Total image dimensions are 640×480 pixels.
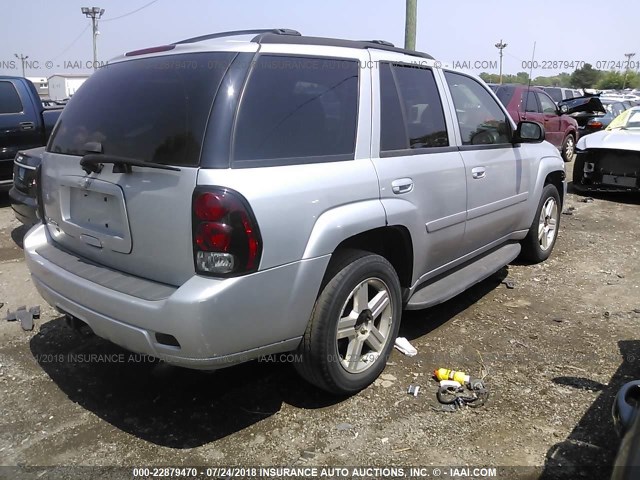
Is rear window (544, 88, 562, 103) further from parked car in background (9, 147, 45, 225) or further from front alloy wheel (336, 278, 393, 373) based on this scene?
front alloy wheel (336, 278, 393, 373)

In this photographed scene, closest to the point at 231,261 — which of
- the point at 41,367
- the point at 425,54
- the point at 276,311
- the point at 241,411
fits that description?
the point at 276,311

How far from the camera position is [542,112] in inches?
483

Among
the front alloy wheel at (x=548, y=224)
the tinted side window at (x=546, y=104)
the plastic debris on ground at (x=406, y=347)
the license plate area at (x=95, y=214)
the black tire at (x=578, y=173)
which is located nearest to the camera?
the license plate area at (x=95, y=214)

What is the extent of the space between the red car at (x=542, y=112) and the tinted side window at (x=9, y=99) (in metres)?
8.58

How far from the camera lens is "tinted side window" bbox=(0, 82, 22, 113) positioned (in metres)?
7.96

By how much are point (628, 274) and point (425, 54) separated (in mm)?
3150

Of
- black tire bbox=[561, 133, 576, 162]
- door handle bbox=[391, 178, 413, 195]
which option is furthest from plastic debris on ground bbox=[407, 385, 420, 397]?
black tire bbox=[561, 133, 576, 162]

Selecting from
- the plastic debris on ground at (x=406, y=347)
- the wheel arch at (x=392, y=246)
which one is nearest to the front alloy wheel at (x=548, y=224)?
the plastic debris on ground at (x=406, y=347)

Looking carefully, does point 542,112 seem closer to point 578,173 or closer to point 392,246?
point 578,173

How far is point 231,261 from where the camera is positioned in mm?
2385

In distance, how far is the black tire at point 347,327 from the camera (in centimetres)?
279

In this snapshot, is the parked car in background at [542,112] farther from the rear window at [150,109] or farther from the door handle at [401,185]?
the rear window at [150,109]

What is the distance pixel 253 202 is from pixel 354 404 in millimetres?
1385

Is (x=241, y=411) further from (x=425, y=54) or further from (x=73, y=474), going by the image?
(x=425, y=54)
